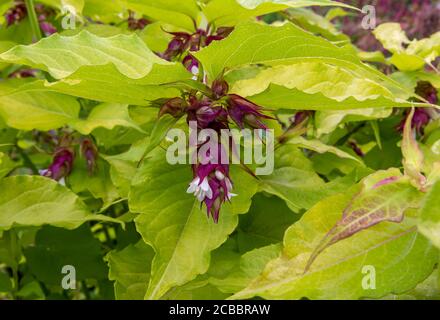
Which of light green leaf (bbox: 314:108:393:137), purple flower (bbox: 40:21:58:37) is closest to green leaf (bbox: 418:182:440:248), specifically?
light green leaf (bbox: 314:108:393:137)

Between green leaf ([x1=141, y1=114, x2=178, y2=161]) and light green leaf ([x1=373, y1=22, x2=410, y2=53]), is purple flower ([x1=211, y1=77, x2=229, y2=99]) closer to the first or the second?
green leaf ([x1=141, y1=114, x2=178, y2=161])

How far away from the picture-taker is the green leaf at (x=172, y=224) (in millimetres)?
538

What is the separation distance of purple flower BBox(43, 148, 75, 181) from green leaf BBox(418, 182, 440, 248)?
21.3 inches

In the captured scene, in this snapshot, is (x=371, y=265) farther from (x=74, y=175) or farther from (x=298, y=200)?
(x=74, y=175)

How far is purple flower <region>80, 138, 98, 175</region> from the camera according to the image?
2.64 ft

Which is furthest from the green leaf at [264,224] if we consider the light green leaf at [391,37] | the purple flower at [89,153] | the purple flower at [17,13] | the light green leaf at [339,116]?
the purple flower at [17,13]

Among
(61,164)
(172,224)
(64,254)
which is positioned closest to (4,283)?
(64,254)

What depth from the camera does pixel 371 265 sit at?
0.46 m

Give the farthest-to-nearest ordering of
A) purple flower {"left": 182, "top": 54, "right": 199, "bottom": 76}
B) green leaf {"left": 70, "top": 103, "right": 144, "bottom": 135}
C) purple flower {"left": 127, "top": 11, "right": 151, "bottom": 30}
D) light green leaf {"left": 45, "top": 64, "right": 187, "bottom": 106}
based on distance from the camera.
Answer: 1. purple flower {"left": 127, "top": 11, "right": 151, "bottom": 30}
2. green leaf {"left": 70, "top": 103, "right": 144, "bottom": 135}
3. purple flower {"left": 182, "top": 54, "right": 199, "bottom": 76}
4. light green leaf {"left": 45, "top": 64, "right": 187, "bottom": 106}

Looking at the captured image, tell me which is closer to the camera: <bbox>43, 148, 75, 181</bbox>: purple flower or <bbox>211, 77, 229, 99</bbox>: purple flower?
<bbox>211, 77, 229, 99</bbox>: purple flower

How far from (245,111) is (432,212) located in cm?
21

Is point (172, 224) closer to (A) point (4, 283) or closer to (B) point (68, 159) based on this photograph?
(B) point (68, 159)
